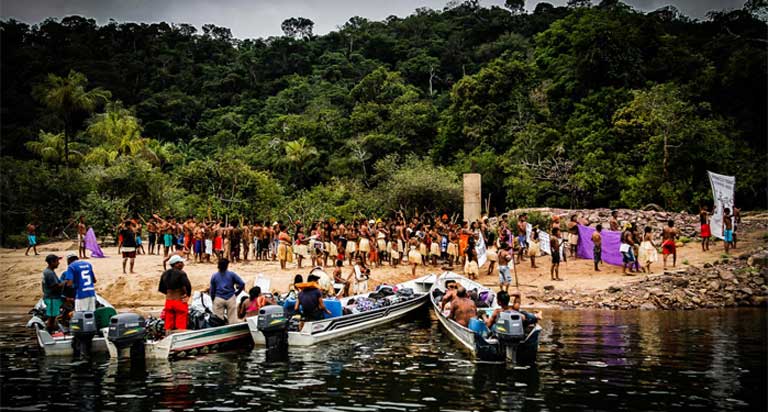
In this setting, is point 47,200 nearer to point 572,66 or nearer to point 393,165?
point 393,165

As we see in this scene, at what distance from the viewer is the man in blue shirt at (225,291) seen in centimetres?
1397

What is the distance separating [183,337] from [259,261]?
43.6 ft

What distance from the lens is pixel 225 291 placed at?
46.0 ft

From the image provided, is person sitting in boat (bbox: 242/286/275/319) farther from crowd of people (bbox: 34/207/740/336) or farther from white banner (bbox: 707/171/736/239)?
white banner (bbox: 707/171/736/239)

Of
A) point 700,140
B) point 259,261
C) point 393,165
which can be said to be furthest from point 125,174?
point 700,140

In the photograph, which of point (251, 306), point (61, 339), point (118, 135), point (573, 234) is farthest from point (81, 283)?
point (118, 135)

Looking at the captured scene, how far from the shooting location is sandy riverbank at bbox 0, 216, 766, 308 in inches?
845

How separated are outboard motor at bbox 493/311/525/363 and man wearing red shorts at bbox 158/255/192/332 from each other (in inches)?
233

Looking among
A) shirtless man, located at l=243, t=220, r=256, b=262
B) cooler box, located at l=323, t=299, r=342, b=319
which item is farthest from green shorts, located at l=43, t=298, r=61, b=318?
shirtless man, located at l=243, t=220, r=256, b=262

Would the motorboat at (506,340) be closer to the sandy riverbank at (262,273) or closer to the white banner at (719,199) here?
the sandy riverbank at (262,273)

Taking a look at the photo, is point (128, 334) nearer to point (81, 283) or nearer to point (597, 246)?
point (81, 283)

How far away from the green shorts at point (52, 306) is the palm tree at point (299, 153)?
120 feet

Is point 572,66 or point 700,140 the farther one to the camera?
point 572,66

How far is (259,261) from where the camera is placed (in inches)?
1024
